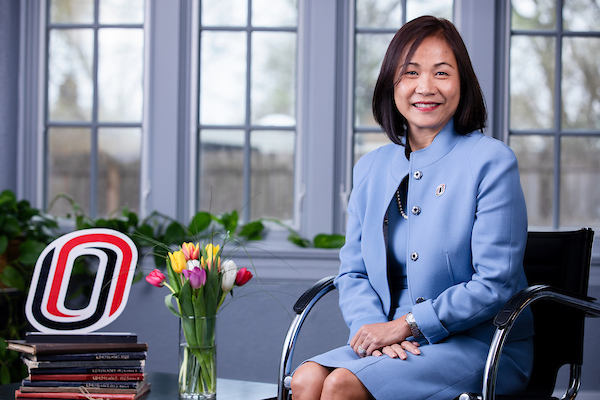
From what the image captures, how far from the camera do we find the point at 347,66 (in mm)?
2850

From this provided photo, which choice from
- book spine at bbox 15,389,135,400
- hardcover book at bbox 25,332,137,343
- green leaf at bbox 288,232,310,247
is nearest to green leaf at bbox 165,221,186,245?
green leaf at bbox 288,232,310,247

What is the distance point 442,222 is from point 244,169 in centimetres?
161

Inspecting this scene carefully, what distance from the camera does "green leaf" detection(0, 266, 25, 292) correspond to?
254 cm

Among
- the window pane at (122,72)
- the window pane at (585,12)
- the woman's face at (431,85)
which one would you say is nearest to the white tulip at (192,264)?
the woman's face at (431,85)

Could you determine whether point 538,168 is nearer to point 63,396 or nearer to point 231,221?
point 231,221

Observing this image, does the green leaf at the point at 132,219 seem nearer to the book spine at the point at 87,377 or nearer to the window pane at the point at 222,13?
the window pane at the point at 222,13

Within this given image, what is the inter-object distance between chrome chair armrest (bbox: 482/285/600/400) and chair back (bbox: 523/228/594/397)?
200 millimetres

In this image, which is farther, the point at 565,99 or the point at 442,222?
the point at 565,99

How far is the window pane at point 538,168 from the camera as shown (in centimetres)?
285

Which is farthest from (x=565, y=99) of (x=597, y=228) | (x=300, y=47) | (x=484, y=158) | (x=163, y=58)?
(x=163, y=58)

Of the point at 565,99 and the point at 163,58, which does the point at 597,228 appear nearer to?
the point at 565,99

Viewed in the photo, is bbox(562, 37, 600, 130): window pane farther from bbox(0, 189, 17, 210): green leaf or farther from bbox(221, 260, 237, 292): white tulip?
bbox(0, 189, 17, 210): green leaf

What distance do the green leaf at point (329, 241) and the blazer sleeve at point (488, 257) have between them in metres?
1.32

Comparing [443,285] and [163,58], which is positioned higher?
[163,58]
